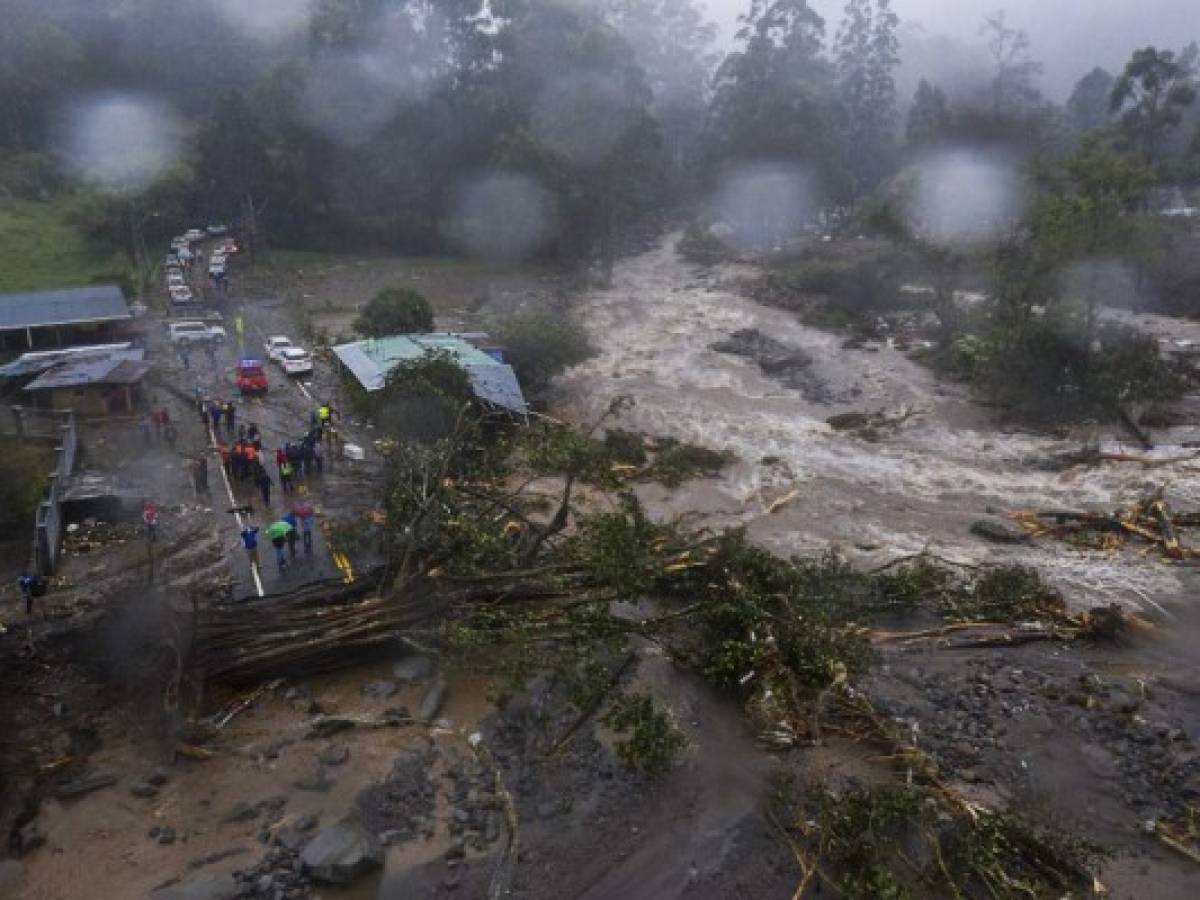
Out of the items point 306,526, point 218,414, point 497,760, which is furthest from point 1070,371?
point 218,414

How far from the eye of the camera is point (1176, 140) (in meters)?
46.8

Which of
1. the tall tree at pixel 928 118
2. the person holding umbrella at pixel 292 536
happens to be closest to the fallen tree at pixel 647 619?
the person holding umbrella at pixel 292 536

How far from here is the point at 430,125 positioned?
3988cm

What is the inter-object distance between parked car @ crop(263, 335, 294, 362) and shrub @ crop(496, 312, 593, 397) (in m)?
5.41

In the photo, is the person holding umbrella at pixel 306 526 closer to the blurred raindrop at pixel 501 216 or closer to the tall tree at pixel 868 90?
the blurred raindrop at pixel 501 216

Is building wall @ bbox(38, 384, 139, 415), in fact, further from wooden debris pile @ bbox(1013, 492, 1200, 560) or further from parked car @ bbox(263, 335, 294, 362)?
wooden debris pile @ bbox(1013, 492, 1200, 560)

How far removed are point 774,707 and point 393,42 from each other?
125 feet

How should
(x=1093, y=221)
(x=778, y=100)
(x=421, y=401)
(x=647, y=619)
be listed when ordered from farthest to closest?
1. (x=778, y=100)
2. (x=1093, y=221)
3. (x=421, y=401)
4. (x=647, y=619)

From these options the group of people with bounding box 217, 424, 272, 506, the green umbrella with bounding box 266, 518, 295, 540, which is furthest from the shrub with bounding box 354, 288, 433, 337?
the green umbrella with bounding box 266, 518, 295, 540

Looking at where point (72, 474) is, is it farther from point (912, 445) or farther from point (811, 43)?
point (811, 43)

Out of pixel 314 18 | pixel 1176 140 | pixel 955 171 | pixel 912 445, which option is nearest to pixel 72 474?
pixel 912 445

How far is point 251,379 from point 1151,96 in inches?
1401

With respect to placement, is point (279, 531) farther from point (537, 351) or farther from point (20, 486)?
point (537, 351)

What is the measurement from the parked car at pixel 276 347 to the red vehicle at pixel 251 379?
6.79 ft
